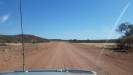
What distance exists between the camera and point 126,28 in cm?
7038

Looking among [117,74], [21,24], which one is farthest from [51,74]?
[117,74]

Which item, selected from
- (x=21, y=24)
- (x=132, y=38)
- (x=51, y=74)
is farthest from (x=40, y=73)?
(x=132, y=38)

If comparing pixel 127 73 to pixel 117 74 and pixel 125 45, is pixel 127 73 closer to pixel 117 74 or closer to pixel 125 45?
pixel 117 74

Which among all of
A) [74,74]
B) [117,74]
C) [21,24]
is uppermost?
[21,24]

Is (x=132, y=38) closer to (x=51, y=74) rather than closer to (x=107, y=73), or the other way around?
(x=107, y=73)

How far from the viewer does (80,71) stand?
3396mm

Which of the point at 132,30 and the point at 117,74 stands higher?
the point at 132,30

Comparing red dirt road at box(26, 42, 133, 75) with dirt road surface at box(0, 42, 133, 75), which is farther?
dirt road surface at box(0, 42, 133, 75)

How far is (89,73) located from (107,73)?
10791 mm

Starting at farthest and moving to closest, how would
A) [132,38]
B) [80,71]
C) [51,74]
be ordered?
[132,38], [80,71], [51,74]

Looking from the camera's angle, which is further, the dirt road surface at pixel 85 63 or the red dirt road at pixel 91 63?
the dirt road surface at pixel 85 63

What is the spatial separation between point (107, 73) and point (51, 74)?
11010 mm

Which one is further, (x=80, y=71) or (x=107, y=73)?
(x=107, y=73)

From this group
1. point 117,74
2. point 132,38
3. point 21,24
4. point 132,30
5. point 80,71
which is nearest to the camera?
point 80,71
